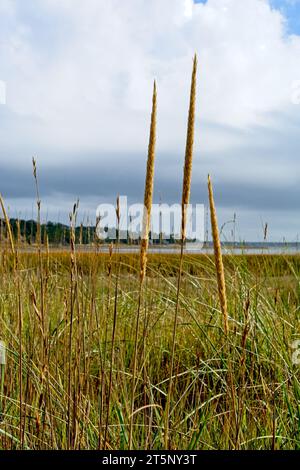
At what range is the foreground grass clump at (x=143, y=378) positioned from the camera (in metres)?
1.77

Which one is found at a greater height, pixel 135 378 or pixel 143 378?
pixel 135 378

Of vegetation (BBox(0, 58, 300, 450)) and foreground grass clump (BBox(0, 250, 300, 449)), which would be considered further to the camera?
foreground grass clump (BBox(0, 250, 300, 449))

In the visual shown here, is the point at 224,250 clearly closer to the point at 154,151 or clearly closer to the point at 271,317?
the point at 271,317

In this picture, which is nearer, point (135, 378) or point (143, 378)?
point (135, 378)

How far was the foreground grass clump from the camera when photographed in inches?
69.7

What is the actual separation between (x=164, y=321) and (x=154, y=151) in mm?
Result: 2863

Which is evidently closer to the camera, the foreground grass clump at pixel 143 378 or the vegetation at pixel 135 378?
the vegetation at pixel 135 378

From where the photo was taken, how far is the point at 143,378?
3117mm
